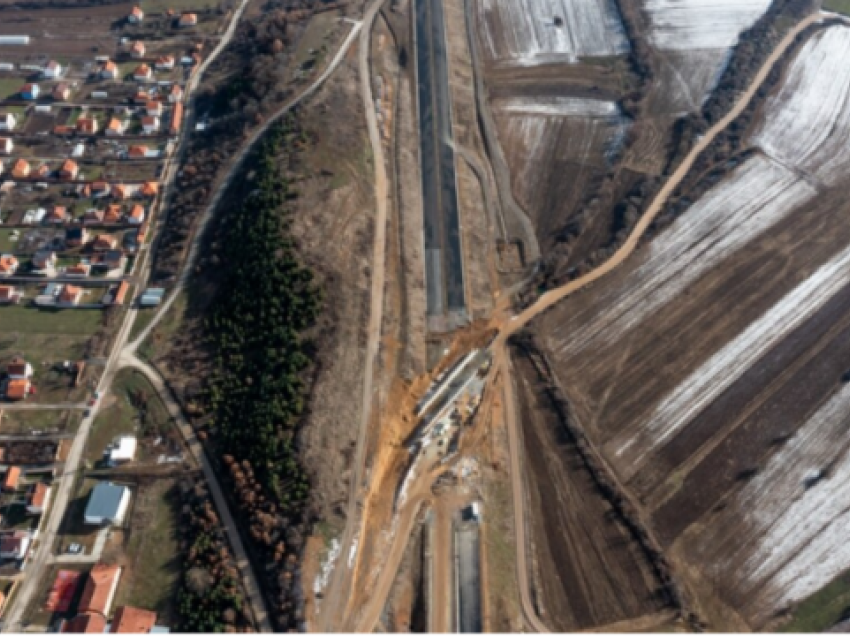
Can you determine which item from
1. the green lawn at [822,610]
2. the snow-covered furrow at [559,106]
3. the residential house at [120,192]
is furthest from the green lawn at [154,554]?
the snow-covered furrow at [559,106]

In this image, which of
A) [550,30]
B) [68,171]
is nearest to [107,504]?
[68,171]

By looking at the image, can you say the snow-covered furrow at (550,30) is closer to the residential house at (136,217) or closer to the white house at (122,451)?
the residential house at (136,217)

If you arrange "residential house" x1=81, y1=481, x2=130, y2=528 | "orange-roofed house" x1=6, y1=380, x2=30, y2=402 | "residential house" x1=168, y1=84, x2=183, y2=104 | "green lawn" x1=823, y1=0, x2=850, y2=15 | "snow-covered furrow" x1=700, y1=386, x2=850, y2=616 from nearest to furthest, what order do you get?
"snow-covered furrow" x1=700, y1=386, x2=850, y2=616 → "residential house" x1=81, y1=481, x2=130, y2=528 → "orange-roofed house" x1=6, y1=380, x2=30, y2=402 → "residential house" x1=168, y1=84, x2=183, y2=104 → "green lawn" x1=823, y1=0, x2=850, y2=15

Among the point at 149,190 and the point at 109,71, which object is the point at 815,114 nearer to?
the point at 149,190

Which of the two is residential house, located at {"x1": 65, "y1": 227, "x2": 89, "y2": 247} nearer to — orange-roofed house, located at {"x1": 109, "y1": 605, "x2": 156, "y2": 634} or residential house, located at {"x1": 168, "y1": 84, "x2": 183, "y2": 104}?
residential house, located at {"x1": 168, "y1": 84, "x2": 183, "y2": 104}

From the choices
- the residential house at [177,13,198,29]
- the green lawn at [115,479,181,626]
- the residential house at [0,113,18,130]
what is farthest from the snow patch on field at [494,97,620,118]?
the green lawn at [115,479,181,626]

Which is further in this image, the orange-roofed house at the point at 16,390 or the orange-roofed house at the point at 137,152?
the orange-roofed house at the point at 137,152
